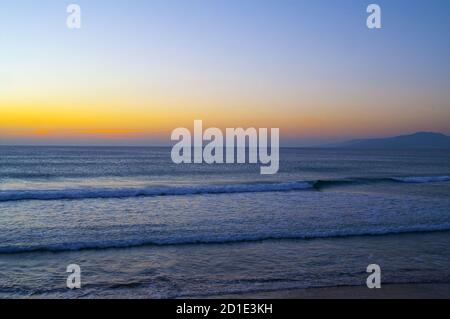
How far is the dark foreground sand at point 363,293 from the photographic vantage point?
303 inches

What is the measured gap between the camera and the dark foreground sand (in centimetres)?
770

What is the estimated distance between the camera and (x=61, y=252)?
11000mm
